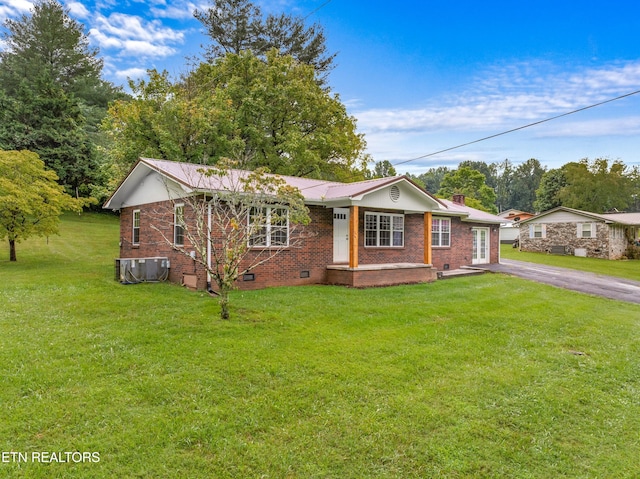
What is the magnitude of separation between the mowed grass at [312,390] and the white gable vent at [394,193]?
537 centimetres

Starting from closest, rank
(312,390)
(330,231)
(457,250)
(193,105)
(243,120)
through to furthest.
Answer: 1. (312,390)
2. (330,231)
3. (457,250)
4. (193,105)
5. (243,120)

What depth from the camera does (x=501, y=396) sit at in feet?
16.3

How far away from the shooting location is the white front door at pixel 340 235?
13656 millimetres

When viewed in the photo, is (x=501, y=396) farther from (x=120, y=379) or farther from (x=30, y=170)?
(x=30, y=170)

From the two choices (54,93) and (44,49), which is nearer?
(54,93)

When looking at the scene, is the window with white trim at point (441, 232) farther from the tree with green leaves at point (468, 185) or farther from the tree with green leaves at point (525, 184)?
the tree with green leaves at point (525, 184)

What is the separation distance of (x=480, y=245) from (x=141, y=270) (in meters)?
16.3

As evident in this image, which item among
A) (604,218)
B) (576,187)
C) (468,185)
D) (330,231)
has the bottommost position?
(330,231)

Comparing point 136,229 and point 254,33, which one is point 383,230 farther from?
point 254,33

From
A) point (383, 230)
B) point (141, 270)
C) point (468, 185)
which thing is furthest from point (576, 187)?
point (141, 270)

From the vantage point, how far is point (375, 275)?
12.9 metres

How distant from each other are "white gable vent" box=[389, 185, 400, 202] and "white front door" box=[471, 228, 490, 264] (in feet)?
25.5

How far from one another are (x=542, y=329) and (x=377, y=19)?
9862mm

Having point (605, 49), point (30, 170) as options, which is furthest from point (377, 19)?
point (30, 170)
